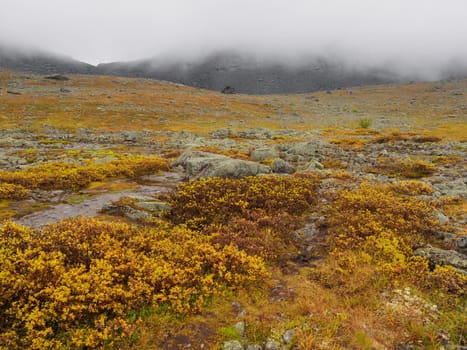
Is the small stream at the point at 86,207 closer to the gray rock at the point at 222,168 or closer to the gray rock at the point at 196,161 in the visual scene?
the gray rock at the point at 196,161

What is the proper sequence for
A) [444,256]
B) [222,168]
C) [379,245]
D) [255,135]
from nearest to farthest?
1. [444,256]
2. [379,245]
3. [222,168]
4. [255,135]

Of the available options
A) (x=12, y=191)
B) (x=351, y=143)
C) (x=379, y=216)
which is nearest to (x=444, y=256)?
(x=379, y=216)

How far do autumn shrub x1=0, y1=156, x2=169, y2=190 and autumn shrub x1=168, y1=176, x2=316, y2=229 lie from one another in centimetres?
630

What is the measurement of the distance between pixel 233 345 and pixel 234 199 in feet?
25.7

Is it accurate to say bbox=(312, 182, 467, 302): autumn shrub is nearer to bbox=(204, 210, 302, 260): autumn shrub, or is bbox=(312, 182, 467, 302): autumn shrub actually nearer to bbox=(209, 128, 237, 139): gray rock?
bbox=(204, 210, 302, 260): autumn shrub

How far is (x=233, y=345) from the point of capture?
19.8 feet

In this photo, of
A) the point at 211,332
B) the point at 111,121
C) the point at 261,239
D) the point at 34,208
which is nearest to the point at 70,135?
the point at 111,121

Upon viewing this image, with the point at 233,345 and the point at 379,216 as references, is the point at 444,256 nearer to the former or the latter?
the point at 379,216

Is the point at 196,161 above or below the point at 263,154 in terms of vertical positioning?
above

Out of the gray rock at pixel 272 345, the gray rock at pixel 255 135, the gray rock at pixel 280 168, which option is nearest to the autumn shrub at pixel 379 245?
the gray rock at pixel 272 345

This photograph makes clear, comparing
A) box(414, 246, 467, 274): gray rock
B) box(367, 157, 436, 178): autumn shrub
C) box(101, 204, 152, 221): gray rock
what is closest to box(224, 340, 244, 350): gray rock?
box(414, 246, 467, 274): gray rock

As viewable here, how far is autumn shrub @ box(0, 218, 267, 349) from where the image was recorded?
6.14 m

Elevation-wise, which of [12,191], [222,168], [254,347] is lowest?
[254,347]

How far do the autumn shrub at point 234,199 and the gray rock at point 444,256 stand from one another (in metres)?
4.98
